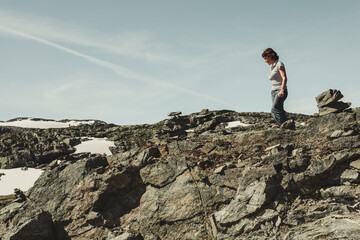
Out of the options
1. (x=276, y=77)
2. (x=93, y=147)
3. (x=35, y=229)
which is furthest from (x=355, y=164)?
(x=93, y=147)

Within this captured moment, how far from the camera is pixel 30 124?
523 feet

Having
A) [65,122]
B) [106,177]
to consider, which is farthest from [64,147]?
[65,122]

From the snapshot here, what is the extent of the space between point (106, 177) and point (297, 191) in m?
8.84

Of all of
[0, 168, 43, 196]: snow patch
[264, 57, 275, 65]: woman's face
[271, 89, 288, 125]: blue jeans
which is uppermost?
[264, 57, 275, 65]: woman's face

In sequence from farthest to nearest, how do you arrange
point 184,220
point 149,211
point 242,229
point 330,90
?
point 330,90 → point 149,211 → point 184,220 → point 242,229

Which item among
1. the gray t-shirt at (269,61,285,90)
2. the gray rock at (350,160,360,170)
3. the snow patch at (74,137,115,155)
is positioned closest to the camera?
the gray rock at (350,160,360,170)

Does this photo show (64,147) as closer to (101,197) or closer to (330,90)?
(101,197)

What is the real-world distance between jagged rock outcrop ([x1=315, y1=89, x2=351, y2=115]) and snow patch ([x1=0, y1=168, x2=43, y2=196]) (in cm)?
4731

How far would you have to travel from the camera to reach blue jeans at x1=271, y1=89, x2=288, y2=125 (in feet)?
45.1

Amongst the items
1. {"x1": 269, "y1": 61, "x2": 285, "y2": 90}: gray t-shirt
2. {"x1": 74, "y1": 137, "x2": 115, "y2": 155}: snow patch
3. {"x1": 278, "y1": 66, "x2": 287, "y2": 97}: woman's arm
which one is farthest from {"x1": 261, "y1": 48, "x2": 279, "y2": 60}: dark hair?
{"x1": 74, "y1": 137, "x2": 115, "y2": 155}: snow patch

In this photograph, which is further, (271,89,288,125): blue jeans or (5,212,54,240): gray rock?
(271,89,288,125): blue jeans

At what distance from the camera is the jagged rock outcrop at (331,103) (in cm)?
1446

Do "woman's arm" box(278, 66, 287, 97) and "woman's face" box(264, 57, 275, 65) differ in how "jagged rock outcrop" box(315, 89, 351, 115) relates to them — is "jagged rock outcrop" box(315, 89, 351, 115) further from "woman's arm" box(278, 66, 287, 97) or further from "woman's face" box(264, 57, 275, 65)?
"woman's face" box(264, 57, 275, 65)

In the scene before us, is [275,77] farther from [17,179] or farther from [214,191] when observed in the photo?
[17,179]
